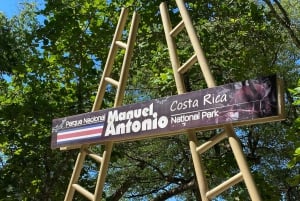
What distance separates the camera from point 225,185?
10.3 ft

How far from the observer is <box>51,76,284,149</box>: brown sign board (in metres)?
2.97

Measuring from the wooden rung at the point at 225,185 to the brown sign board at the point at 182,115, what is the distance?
1.12 ft

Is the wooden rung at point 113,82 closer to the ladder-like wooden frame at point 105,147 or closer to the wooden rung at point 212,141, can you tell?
the ladder-like wooden frame at point 105,147

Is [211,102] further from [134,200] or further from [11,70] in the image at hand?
[134,200]

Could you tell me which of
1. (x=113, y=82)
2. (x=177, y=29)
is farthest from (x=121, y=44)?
(x=177, y=29)

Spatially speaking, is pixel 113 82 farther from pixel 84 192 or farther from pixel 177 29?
pixel 84 192

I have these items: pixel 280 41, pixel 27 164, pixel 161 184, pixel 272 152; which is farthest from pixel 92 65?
pixel 272 152

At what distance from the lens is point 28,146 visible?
812 centimetres

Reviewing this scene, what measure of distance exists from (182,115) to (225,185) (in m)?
0.55

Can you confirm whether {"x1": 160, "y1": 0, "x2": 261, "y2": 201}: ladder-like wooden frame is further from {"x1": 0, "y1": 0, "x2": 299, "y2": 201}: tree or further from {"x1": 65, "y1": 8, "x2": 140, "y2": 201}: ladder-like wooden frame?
{"x1": 0, "y1": 0, "x2": 299, "y2": 201}: tree

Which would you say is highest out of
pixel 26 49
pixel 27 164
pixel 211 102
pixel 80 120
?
pixel 26 49

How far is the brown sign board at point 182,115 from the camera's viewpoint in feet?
9.76

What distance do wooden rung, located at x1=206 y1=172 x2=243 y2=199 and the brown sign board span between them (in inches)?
13.5

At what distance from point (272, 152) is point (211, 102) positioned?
8.35 metres
